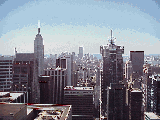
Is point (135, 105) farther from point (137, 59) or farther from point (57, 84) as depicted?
point (137, 59)

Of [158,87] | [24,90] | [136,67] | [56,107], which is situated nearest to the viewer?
[56,107]

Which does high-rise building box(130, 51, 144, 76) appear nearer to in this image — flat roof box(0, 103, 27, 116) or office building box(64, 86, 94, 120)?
office building box(64, 86, 94, 120)

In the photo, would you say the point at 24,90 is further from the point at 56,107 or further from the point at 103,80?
the point at 56,107

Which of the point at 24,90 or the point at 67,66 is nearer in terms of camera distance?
the point at 24,90

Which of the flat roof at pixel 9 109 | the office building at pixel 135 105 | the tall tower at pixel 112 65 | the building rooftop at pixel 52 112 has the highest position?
the tall tower at pixel 112 65

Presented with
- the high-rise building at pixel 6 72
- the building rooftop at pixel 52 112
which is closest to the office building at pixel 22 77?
the high-rise building at pixel 6 72

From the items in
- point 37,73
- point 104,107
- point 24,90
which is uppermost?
point 37,73

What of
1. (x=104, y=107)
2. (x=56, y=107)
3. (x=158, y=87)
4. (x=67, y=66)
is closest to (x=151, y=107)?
(x=158, y=87)

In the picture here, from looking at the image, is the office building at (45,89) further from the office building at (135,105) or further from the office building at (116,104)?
the office building at (135,105)
